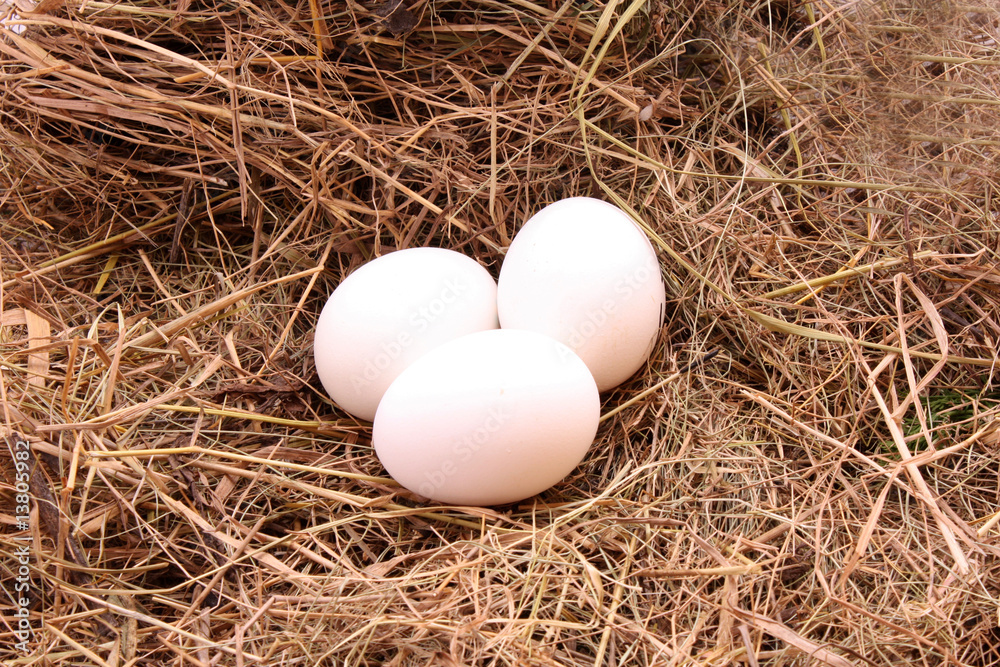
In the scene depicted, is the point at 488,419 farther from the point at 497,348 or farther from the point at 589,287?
the point at 589,287

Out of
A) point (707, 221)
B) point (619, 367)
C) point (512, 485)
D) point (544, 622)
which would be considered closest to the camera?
point (544, 622)

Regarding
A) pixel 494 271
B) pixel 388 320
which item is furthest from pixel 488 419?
pixel 494 271

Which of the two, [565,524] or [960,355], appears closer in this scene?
[565,524]

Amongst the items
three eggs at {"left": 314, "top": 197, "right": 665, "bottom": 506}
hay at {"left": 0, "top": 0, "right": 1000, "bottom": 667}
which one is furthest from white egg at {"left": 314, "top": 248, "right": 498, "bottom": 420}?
hay at {"left": 0, "top": 0, "right": 1000, "bottom": 667}

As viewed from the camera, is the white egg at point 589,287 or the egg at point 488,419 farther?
the white egg at point 589,287

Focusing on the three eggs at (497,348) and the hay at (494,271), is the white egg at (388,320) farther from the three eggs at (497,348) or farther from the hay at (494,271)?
the hay at (494,271)

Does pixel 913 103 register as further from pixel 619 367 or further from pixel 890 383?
pixel 619 367

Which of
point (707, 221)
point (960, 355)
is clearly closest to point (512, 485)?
point (707, 221)

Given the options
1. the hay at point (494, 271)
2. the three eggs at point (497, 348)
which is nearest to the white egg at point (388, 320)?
the three eggs at point (497, 348)
